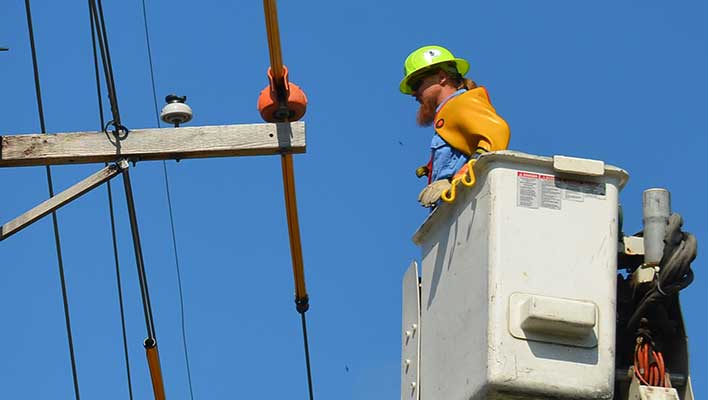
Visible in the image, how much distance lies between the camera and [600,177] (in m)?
8.23

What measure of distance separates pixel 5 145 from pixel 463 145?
247 centimetres

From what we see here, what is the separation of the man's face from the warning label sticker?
177 centimetres

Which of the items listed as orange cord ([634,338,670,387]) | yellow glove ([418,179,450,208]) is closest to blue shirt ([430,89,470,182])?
yellow glove ([418,179,450,208])

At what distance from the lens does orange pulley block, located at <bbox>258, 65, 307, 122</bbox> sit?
9.56 metres

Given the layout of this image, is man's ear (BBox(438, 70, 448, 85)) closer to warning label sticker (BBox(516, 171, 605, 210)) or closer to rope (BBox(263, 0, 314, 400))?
rope (BBox(263, 0, 314, 400))

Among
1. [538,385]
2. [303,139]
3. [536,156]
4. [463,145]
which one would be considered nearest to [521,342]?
[538,385]

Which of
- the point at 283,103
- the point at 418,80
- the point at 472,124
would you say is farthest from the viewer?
the point at 418,80

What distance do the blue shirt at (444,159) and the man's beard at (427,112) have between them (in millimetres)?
465

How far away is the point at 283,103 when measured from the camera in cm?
956

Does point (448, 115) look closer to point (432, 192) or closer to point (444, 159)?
point (444, 159)

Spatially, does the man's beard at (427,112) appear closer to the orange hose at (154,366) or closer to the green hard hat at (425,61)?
the green hard hat at (425,61)

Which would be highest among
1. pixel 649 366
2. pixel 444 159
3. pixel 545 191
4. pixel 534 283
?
pixel 444 159

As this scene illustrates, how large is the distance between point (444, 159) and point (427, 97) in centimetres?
69

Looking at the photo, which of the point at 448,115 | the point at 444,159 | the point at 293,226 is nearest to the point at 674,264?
the point at 444,159
